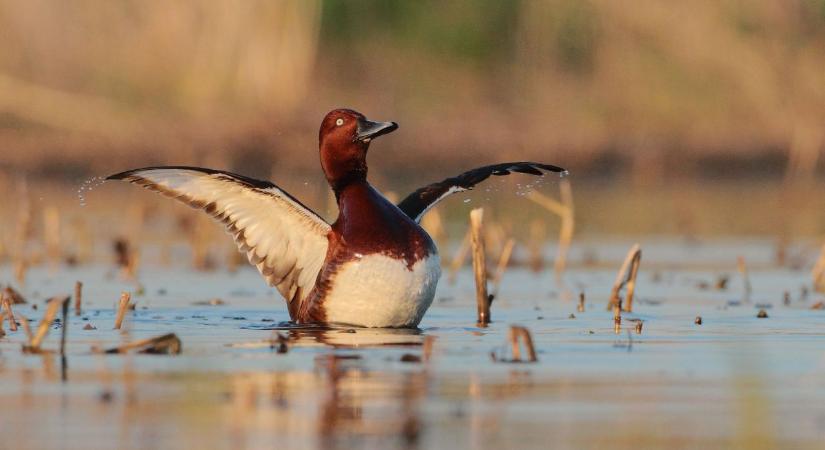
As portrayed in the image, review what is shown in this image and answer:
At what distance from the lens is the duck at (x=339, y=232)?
28.6ft

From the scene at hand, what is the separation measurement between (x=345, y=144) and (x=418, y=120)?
55.1 ft

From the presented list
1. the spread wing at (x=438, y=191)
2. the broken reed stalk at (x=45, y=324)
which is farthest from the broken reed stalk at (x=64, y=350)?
the spread wing at (x=438, y=191)

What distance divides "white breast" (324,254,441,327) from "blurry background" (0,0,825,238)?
490 inches

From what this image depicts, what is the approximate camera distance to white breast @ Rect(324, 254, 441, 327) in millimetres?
8680

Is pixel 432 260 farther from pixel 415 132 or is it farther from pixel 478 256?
pixel 415 132

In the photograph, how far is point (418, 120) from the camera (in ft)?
85.5

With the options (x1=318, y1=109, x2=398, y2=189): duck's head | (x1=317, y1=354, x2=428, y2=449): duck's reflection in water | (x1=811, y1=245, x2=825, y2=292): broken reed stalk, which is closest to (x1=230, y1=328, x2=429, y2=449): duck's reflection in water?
(x1=317, y1=354, x2=428, y2=449): duck's reflection in water

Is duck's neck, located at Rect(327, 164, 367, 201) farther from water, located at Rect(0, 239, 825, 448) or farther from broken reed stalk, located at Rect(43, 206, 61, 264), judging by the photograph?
broken reed stalk, located at Rect(43, 206, 61, 264)

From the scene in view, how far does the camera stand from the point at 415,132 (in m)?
24.8

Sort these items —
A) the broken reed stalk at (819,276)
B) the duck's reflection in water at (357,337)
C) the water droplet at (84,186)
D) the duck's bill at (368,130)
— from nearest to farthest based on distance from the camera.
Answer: the duck's reflection in water at (357,337) → the duck's bill at (368,130) → the water droplet at (84,186) → the broken reed stalk at (819,276)

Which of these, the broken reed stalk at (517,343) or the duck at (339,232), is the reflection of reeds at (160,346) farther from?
the broken reed stalk at (517,343)

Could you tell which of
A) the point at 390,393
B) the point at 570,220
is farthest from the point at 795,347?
the point at 570,220

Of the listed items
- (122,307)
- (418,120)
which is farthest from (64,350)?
(418,120)

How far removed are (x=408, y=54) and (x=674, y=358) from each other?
2010cm
